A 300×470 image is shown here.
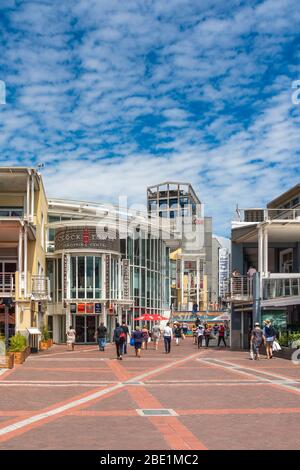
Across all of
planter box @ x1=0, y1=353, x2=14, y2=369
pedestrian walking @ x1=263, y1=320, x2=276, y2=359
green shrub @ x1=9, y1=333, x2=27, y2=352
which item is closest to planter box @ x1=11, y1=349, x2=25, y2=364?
green shrub @ x1=9, y1=333, x2=27, y2=352

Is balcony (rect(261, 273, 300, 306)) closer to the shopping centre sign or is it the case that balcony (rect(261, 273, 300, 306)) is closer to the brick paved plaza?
the brick paved plaza

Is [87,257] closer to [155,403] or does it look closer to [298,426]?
[155,403]

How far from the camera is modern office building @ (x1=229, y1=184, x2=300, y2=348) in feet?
113

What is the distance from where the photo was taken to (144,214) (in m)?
68.1

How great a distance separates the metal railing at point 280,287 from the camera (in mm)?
33662

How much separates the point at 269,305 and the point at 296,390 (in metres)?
17.3

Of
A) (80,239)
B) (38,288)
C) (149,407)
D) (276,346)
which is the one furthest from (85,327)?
(149,407)

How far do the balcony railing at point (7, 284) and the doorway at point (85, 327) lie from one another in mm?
10268

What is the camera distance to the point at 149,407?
1272 cm

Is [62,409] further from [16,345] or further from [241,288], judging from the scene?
[241,288]

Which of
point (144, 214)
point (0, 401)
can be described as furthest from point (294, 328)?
point (144, 214)

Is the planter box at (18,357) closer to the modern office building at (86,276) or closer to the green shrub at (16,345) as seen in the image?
the green shrub at (16,345)

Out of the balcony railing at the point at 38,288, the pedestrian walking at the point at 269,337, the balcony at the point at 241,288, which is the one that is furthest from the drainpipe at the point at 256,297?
the balcony railing at the point at 38,288

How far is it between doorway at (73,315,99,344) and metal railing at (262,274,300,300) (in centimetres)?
1501
